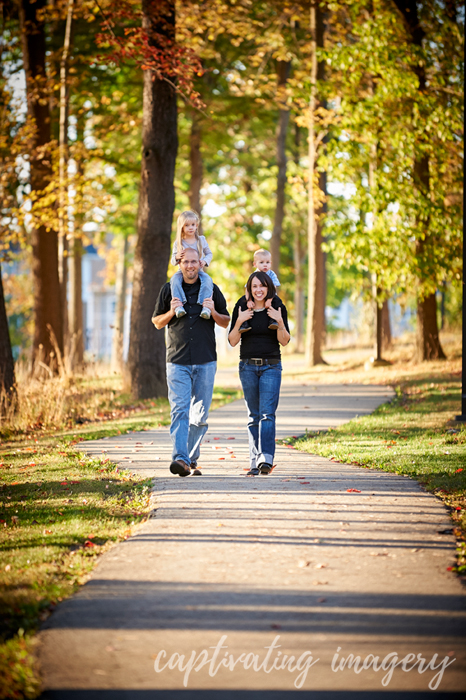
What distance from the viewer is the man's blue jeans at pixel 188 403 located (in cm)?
656

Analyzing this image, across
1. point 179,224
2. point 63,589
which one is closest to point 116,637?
point 63,589

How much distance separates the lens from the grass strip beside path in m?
3.39

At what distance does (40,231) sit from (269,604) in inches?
567

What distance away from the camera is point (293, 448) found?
8586 mm

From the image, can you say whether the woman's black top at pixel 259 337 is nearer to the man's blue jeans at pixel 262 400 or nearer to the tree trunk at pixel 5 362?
the man's blue jeans at pixel 262 400

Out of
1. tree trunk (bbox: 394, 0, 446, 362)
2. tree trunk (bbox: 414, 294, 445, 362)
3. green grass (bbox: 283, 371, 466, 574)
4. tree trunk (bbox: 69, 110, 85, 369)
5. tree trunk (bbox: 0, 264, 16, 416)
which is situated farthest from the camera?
tree trunk (bbox: 69, 110, 85, 369)

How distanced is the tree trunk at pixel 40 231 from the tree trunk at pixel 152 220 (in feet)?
13.2

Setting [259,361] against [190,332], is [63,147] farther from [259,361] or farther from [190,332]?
[259,361]

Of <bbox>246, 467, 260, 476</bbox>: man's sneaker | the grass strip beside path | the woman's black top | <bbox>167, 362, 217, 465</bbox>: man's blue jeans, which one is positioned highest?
the woman's black top

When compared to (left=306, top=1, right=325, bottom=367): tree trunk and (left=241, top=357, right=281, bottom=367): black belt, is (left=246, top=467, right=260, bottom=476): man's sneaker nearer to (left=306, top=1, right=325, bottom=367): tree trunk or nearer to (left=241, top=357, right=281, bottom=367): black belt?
(left=241, top=357, right=281, bottom=367): black belt

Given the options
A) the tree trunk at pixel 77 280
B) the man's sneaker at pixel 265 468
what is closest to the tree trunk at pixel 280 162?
the tree trunk at pixel 77 280

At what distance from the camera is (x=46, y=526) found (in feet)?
17.5

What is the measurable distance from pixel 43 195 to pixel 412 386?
32.8ft

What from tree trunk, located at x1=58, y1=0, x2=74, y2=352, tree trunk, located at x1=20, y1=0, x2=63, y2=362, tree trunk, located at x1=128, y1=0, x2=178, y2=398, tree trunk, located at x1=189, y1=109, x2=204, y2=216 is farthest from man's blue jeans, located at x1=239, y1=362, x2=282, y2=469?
tree trunk, located at x1=189, y1=109, x2=204, y2=216
